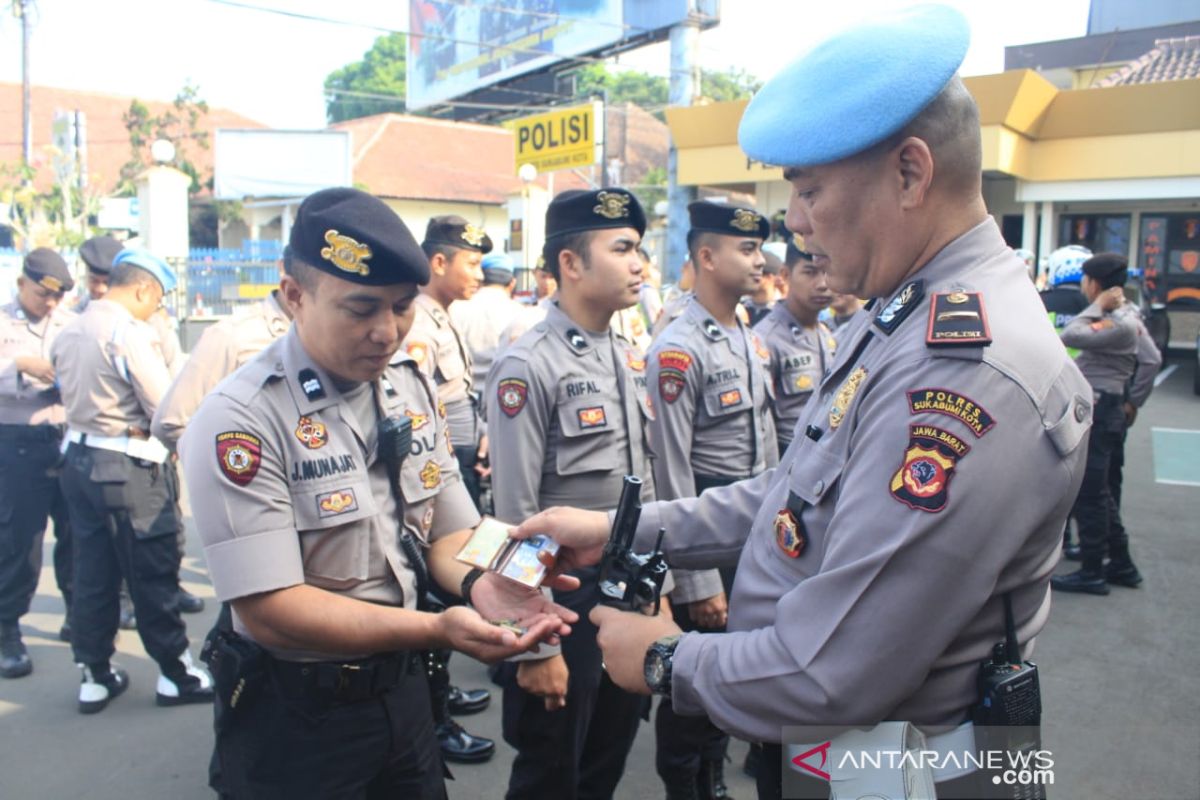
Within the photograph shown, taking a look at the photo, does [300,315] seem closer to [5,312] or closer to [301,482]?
[301,482]

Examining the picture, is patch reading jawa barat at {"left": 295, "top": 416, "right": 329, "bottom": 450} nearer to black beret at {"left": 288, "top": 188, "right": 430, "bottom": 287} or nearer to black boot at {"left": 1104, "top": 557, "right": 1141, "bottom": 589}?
black beret at {"left": 288, "top": 188, "right": 430, "bottom": 287}

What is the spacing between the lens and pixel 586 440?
10.1ft

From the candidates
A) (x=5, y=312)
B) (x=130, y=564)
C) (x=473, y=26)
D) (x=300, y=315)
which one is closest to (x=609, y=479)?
(x=300, y=315)

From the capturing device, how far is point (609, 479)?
3123 millimetres

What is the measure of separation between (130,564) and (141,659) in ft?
3.02

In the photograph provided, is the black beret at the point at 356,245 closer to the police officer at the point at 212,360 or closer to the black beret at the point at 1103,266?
the police officer at the point at 212,360

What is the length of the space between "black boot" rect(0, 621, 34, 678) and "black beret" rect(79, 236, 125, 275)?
207 cm

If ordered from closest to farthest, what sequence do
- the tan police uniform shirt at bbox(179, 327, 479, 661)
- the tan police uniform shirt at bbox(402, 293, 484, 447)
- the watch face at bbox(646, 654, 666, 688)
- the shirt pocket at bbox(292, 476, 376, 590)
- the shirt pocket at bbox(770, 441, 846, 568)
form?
1. the shirt pocket at bbox(770, 441, 846, 568)
2. the watch face at bbox(646, 654, 666, 688)
3. the tan police uniform shirt at bbox(179, 327, 479, 661)
4. the shirt pocket at bbox(292, 476, 376, 590)
5. the tan police uniform shirt at bbox(402, 293, 484, 447)

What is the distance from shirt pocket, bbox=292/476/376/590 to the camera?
1.98 meters

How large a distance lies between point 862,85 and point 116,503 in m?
4.04

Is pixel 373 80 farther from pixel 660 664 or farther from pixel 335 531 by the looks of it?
pixel 660 664

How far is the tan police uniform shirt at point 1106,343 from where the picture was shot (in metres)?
5.88

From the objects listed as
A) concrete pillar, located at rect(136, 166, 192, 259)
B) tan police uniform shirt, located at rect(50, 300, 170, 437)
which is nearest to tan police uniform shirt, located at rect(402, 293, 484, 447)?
tan police uniform shirt, located at rect(50, 300, 170, 437)

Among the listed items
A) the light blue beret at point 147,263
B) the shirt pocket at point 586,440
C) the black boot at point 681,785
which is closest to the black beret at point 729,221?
the shirt pocket at point 586,440
